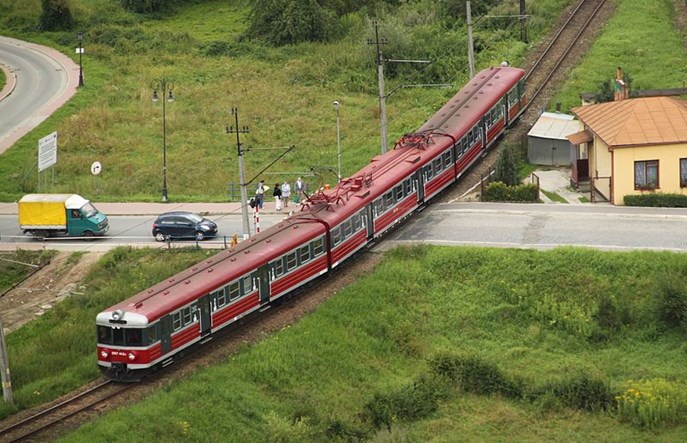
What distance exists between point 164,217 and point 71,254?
4.66 meters

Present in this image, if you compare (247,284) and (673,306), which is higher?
(247,284)

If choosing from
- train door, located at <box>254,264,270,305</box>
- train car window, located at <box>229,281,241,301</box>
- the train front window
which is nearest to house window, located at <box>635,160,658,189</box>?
train door, located at <box>254,264,270,305</box>

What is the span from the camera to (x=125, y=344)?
134 ft

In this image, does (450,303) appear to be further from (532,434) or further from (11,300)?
(11,300)

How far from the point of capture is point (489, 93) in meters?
63.4

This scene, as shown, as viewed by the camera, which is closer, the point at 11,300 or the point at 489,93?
the point at 11,300

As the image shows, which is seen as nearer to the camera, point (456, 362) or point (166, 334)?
point (166, 334)

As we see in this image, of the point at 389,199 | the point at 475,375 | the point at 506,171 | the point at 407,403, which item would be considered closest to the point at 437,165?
the point at 506,171

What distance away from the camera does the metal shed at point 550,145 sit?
62.5 metres

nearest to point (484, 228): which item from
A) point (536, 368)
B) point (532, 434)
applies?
point (536, 368)

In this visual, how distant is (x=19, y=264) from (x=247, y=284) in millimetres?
16871

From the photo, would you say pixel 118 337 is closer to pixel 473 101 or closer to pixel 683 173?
pixel 473 101

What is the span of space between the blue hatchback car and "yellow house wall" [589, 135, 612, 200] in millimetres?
18261

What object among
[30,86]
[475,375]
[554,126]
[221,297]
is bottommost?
[475,375]
